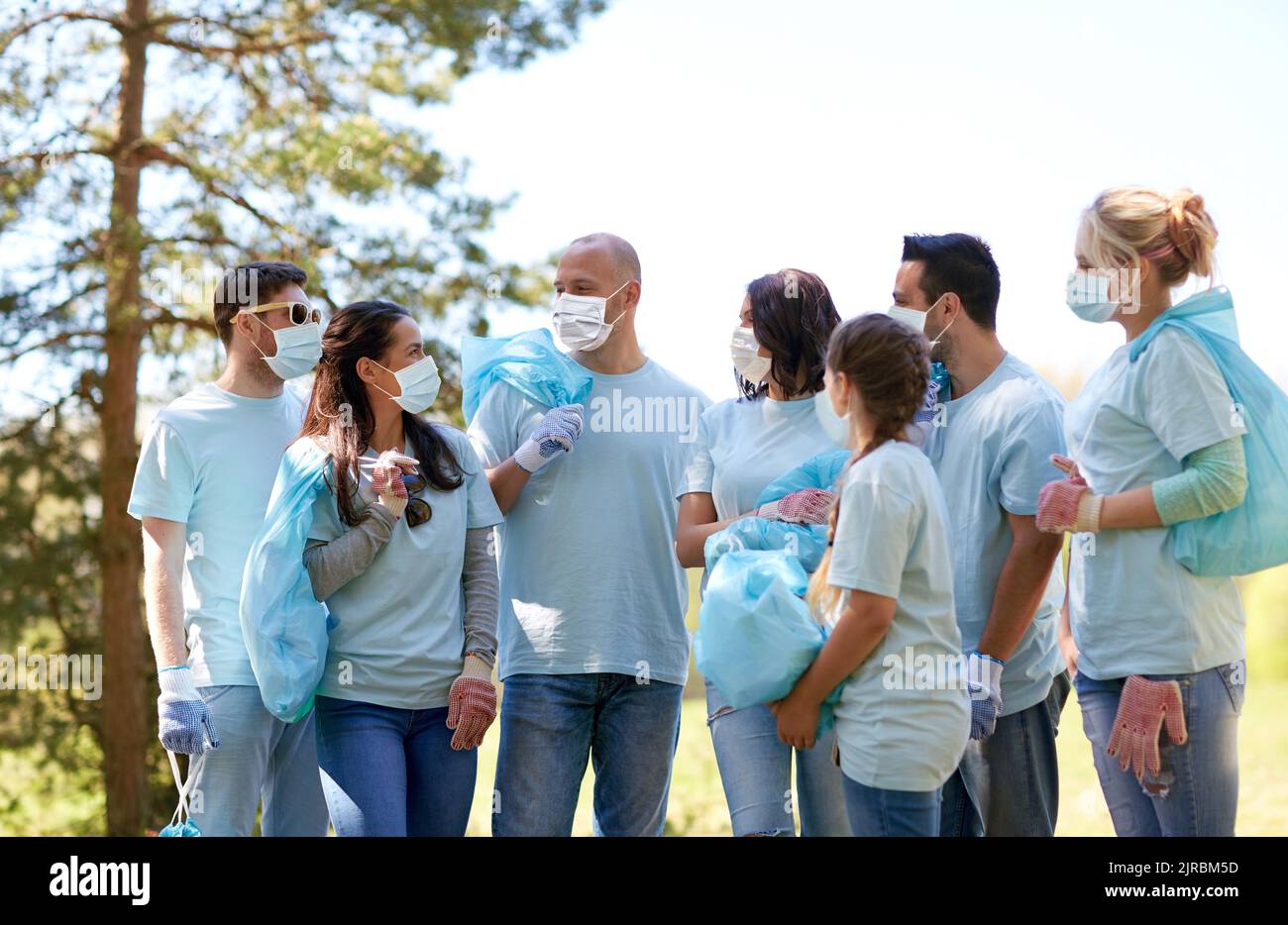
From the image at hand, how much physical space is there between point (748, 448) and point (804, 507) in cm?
38

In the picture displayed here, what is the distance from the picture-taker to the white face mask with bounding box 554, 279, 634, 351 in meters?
3.78

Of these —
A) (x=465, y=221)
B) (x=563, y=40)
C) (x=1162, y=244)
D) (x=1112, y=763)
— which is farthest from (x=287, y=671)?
(x=563, y=40)

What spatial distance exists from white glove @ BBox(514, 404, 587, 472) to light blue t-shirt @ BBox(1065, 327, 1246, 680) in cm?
138

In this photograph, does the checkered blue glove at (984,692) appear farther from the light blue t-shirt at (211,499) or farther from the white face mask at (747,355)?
the light blue t-shirt at (211,499)

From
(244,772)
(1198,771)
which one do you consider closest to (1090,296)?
(1198,771)

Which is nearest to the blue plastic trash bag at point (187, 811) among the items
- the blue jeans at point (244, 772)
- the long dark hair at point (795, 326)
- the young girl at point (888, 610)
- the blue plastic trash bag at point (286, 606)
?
the blue jeans at point (244, 772)

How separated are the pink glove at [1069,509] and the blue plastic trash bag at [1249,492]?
0.20 meters

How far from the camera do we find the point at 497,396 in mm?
3799

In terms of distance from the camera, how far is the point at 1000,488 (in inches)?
132

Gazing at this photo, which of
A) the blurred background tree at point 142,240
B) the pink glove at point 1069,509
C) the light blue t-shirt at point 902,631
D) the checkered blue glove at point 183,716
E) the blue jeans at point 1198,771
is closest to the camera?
the light blue t-shirt at point 902,631

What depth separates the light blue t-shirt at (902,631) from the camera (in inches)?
107
